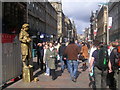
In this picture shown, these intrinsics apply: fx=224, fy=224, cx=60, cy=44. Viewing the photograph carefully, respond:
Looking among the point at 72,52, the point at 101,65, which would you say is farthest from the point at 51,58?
the point at 101,65

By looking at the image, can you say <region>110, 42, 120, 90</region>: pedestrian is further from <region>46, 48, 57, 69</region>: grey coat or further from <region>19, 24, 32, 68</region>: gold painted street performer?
<region>19, 24, 32, 68</region>: gold painted street performer

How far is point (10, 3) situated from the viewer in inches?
651

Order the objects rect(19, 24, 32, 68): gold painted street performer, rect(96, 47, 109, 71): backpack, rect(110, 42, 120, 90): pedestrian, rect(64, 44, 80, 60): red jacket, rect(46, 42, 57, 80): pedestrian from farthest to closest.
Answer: rect(46, 42, 57, 80): pedestrian → rect(64, 44, 80, 60): red jacket → rect(19, 24, 32, 68): gold painted street performer → rect(110, 42, 120, 90): pedestrian → rect(96, 47, 109, 71): backpack

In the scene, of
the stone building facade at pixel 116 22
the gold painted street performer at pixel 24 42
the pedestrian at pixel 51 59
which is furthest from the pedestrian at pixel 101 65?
the stone building facade at pixel 116 22

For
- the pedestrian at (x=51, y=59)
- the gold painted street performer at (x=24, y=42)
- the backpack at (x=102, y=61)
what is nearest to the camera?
the backpack at (x=102, y=61)

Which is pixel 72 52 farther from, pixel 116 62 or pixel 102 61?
pixel 102 61

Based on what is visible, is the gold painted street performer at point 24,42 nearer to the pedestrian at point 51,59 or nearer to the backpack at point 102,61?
the pedestrian at point 51,59

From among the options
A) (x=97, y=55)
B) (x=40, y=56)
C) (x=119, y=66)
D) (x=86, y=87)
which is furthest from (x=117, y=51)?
(x=40, y=56)

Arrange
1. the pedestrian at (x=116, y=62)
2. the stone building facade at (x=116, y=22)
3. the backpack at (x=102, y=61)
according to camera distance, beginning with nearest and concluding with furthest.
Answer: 1. the backpack at (x=102, y=61)
2. the pedestrian at (x=116, y=62)
3. the stone building facade at (x=116, y=22)

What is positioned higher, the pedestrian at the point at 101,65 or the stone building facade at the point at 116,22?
the stone building facade at the point at 116,22

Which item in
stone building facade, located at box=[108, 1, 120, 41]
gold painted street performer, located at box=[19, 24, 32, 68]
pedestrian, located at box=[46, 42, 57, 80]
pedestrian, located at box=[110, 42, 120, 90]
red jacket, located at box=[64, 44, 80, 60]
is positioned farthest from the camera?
stone building facade, located at box=[108, 1, 120, 41]

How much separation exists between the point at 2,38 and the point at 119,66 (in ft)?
13.5

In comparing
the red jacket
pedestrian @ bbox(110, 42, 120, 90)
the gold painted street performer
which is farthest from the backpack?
the gold painted street performer

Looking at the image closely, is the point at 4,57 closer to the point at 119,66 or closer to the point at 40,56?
the point at 119,66
